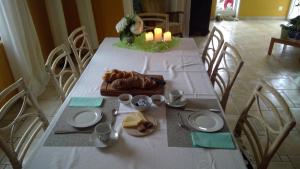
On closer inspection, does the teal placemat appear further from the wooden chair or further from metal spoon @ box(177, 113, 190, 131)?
metal spoon @ box(177, 113, 190, 131)

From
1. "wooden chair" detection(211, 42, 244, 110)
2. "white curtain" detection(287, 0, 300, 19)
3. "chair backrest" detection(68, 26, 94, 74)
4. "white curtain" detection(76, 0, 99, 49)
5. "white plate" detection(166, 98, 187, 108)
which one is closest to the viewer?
"white plate" detection(166, 98, 187, 108)

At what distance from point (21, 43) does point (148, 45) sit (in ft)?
4.33

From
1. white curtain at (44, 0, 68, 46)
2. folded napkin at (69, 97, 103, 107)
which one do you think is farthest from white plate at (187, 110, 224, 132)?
white curtain at (44, 0, 68, 46)

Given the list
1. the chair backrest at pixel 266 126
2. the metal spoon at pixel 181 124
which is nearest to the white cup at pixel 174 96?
the metal spoon at pixel 181 124

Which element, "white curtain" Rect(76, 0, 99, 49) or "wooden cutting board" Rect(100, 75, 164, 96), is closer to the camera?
"wooden cutting board" Rect(100, 75, 164, 96)

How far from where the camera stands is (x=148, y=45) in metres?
2.16

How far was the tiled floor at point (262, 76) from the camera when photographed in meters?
2.05

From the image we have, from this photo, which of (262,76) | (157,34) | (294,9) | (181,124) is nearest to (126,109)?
(181,124)

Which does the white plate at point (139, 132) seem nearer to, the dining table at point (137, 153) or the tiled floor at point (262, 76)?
the dining table at point (137, 153)

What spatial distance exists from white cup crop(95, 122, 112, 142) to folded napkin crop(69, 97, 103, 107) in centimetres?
24

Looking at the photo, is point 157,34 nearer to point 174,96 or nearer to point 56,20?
point 174,96

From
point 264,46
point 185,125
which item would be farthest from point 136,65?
point 264,46

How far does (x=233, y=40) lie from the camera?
4598 millimetres

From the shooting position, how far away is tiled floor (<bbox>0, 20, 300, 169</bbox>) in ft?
6.74
